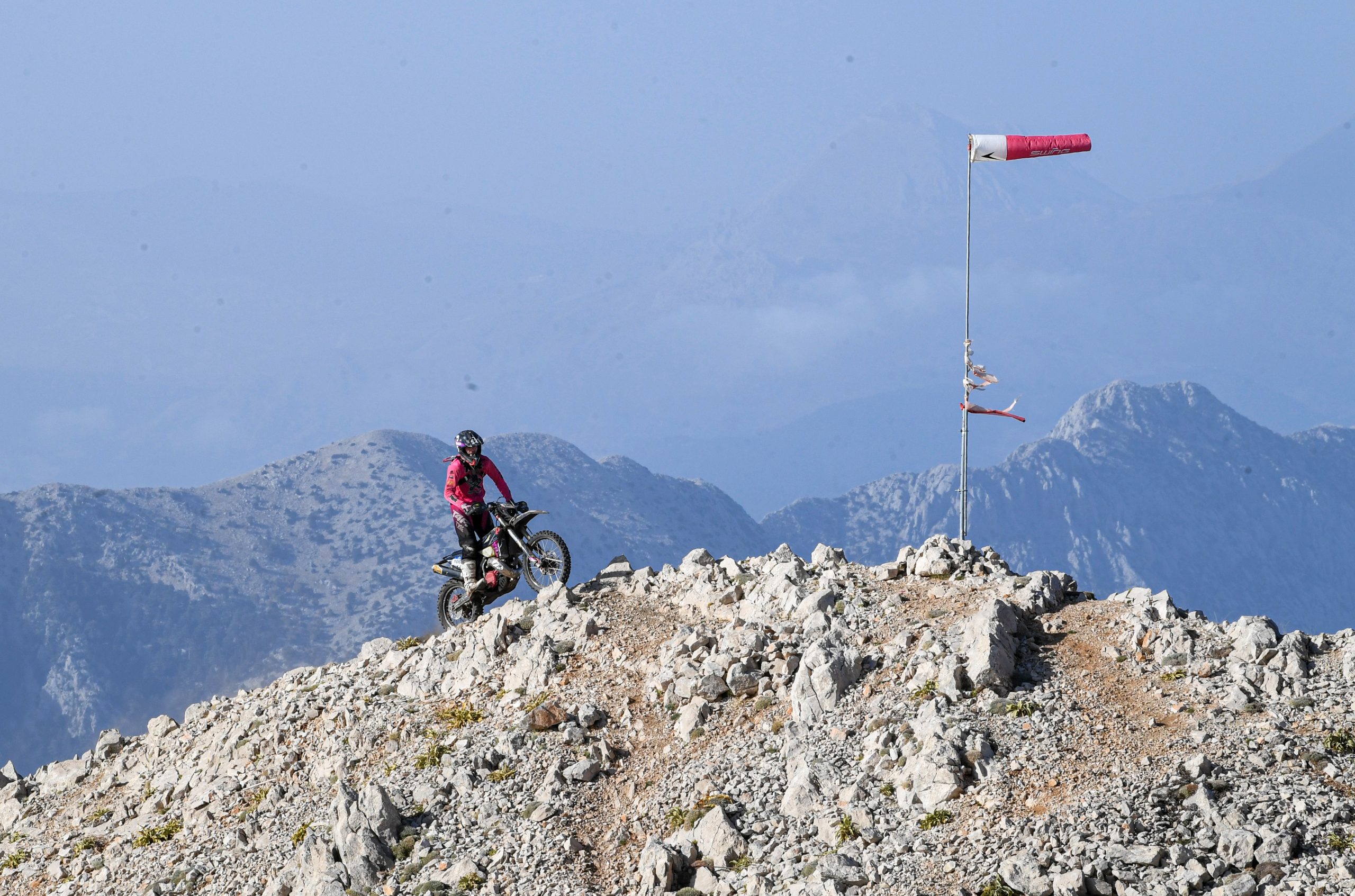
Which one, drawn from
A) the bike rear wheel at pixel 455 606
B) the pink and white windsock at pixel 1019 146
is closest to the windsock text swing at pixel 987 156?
the pink and white windsock at pixel 1019 146

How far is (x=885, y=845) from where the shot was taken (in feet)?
53.1

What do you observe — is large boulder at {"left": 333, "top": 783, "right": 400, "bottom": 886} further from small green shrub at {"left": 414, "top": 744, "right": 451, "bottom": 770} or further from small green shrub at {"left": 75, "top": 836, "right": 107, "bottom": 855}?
small green shrub at {"left": 75, "top": 836, "right": 107, "bottom": 855}

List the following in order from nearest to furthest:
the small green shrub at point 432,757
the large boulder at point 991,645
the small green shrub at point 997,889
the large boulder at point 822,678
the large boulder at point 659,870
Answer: the small green shrub at point 997,889 → the large boulder at point 659,870 → the large boulder at point 991,645 → the large boulder at point 822,678 → the small green shrub at point 432,757

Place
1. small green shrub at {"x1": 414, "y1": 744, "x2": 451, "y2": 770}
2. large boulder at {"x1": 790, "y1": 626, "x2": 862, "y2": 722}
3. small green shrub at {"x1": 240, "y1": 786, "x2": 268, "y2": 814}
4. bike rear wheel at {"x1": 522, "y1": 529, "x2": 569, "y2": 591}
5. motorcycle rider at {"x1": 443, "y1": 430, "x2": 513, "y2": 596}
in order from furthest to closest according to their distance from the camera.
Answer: motorcycle rider at {"x1": 443, "y1": 430, "x2": 513, "y2": 596}
bike rear wheel at {"x1": 522, "y1": 529, "x2": 569, "y2": 591}
small green shrub at {"x1": 240, "y1": 786, "x2": 268, "y2": 814}
small green shrub at {"x1": 414, "y1": 744, "x2": 451, "y2": 770}
large boulder at {"x1": 790, "y1": 626, "x2": 862, "y2": 722}

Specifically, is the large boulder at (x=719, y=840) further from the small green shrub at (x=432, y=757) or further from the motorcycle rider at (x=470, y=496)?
the motorcycle rider at (x=470, y=496)

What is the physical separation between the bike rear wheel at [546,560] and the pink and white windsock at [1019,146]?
13471mm

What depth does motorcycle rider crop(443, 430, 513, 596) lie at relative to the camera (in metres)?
25.9

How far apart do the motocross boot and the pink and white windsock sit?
593 inches

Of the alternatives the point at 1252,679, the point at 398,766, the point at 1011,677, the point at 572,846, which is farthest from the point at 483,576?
the point at 1252,679

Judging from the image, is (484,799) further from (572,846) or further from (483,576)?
(483,576)

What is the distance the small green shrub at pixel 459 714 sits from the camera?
73.3 feet

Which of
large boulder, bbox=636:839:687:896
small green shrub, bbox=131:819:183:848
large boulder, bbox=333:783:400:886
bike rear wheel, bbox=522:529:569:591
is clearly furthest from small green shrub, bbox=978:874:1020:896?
small green shrub, bbox=131:819:183:848

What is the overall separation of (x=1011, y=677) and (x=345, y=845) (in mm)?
10961

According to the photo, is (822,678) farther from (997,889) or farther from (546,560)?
(546,560)
